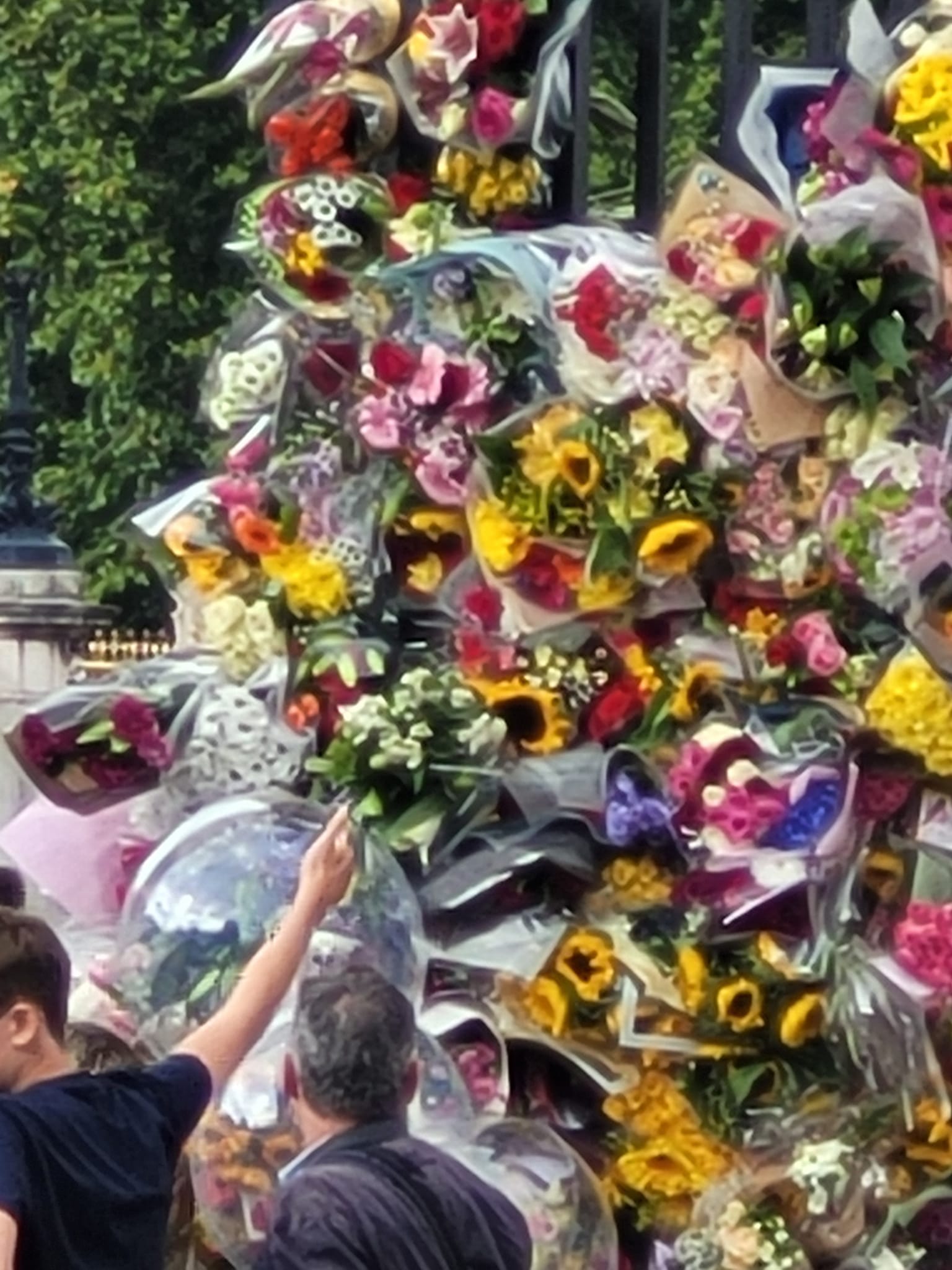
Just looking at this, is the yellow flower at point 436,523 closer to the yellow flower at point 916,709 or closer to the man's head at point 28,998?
the yellow flower at point 916,709

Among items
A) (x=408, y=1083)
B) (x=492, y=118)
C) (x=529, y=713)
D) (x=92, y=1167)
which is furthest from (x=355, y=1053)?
(x=492, y=118)

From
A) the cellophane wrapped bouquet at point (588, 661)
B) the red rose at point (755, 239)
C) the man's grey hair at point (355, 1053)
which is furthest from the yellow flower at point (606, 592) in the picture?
the man's grey hair at point (355, 1053)

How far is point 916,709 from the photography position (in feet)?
12.3

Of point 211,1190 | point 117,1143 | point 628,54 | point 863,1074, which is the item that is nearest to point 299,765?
point 211,1190

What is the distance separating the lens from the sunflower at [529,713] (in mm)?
3982

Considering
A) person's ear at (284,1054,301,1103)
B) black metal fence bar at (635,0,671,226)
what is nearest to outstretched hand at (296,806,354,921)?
person's ear at (284,1054,301,1103)

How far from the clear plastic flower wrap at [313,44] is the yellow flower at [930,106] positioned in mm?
798

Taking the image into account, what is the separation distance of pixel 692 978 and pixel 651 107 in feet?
4.10

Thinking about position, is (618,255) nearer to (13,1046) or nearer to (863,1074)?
(863,1074)

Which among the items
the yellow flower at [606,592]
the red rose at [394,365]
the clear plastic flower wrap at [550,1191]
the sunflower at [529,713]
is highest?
the red rose at [394,365]

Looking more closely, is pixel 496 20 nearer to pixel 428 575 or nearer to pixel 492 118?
pixel 492 118

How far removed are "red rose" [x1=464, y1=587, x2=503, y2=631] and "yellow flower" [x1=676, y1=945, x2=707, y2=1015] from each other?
19.9 inches

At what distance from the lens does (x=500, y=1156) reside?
155 inches

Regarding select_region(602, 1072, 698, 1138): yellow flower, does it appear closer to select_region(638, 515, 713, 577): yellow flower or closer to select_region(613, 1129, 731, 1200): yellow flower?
select_region(613, 1129, 731, 1200): yellow flower
